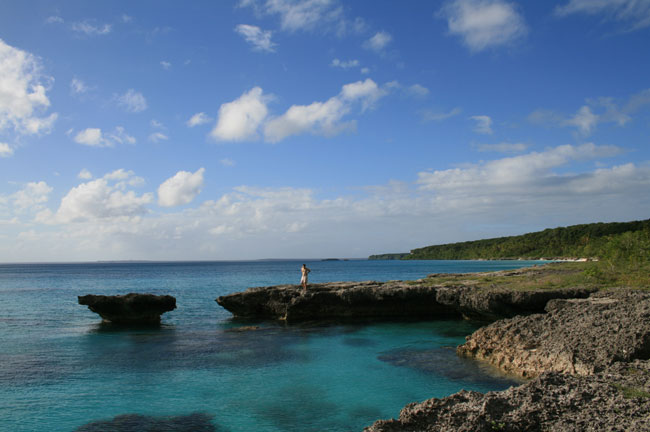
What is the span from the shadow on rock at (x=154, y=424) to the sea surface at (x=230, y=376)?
0.04 m

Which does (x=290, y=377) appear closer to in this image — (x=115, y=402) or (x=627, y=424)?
(x=115, y=402)

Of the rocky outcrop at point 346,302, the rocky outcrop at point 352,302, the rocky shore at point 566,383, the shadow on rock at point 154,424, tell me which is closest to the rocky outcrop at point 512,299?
the rocky outcrop at point 346,302

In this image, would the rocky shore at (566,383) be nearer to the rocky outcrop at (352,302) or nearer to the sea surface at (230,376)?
the sea surface at (230,376)

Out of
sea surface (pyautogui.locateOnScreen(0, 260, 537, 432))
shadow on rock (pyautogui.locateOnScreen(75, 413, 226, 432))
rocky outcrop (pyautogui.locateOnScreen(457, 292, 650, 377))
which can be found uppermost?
rocky outcrop (pyautogui.locateOnScreen(457, 292, 650, 377))

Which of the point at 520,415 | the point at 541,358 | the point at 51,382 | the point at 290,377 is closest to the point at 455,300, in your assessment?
the point at 541,358

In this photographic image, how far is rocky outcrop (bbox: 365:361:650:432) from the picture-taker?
7137mm

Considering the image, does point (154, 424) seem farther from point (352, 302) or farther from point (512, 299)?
point (352, 302)

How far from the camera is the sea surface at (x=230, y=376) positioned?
A: 12.5 m

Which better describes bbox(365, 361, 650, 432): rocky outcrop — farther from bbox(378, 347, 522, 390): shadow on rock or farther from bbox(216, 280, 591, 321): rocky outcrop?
bbox(216, 280, 591, 321): rocky outcrop

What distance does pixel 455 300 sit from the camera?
26328mm

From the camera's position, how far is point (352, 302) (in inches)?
1212

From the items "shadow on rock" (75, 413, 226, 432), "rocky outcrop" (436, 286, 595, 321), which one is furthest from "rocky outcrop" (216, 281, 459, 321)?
"shadow on rock" (75, 413, 226, 432)

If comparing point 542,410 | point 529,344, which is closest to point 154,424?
point 542,410

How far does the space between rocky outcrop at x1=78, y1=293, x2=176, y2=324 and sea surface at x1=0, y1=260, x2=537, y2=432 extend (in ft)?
7.96
